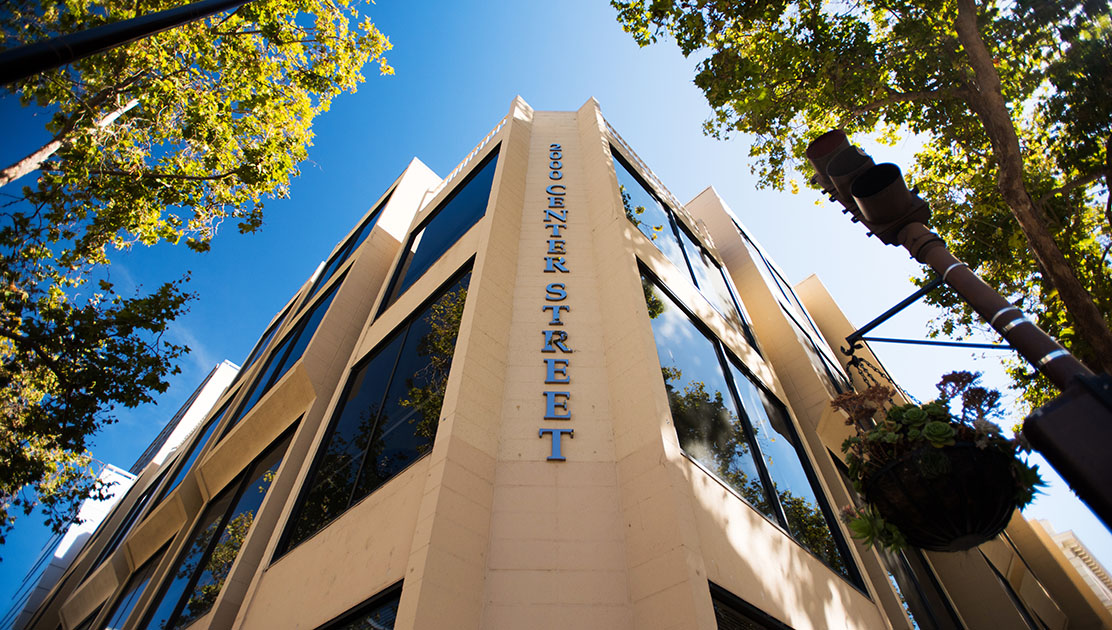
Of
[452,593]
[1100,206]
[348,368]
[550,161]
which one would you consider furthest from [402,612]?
[1100,206]

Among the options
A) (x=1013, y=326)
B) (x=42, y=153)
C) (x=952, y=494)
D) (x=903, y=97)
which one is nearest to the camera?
(x=1013, y=326)

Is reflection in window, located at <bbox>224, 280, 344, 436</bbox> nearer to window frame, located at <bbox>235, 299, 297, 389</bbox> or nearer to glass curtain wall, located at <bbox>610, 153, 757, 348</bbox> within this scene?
window frame, located at <bbox>235, 299, 297, 389</bbox>

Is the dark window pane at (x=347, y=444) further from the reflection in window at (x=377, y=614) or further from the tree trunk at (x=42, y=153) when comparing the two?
the tree trunk at (x=42, y=153)

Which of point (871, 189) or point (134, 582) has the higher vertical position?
point (134, 582)

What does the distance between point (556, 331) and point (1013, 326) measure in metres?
6.07

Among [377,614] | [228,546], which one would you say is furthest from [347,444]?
[228,546]

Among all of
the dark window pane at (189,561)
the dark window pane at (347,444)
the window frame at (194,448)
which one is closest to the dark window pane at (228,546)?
the dark window pane at (189,561)

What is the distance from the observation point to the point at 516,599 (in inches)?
219

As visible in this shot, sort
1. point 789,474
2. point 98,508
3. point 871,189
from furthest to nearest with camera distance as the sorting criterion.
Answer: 1. point 98,508
2. point 789,474
3. point 871,189

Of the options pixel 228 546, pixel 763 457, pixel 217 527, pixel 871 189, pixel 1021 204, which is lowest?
pixel 871 189

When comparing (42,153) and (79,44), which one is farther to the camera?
(42,153)

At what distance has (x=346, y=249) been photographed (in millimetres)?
20141

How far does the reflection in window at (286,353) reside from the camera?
49.6 feet

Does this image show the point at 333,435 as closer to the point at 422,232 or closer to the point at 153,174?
the point at 422,232
